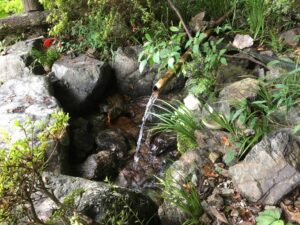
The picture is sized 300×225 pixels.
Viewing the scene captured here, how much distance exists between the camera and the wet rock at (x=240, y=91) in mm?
3580

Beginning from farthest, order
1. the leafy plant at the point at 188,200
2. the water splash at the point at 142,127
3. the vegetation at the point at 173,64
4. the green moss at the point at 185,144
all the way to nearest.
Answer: the water splash at the point at 142,127
the green moss at the point at 185,144
the leafy plant at the point at 188,200
the vegetation at the point at 173,64

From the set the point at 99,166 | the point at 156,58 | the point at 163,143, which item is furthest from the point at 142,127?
the point at 156,58

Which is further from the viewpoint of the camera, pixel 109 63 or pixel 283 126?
pixel 109 63

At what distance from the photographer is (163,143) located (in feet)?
15.8

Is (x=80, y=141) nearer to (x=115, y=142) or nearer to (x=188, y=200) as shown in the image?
(x=115, y=142)

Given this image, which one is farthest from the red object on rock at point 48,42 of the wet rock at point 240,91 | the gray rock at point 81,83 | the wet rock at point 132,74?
the wet rock at point 240,91

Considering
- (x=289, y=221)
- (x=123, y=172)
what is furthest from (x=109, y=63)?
(x=289, y=221)

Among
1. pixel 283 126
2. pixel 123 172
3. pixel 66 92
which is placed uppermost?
pixel 283 126

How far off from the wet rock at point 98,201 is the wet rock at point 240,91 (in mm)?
1349

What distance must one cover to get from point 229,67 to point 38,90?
267 cm

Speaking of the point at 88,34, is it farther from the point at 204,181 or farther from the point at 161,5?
the point at 204,181

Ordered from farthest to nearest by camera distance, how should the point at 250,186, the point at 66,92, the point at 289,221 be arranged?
the point at 66,92 < the point at 250,186 < the point at 289,221

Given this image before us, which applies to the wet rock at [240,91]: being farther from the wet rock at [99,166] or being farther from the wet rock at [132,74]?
the wet rock at [99,166]

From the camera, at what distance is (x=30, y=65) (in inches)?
228
